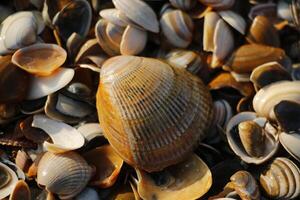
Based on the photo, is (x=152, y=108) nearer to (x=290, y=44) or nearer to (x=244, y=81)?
(x=244, y=81)

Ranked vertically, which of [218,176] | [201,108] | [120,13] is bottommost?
[218,176]

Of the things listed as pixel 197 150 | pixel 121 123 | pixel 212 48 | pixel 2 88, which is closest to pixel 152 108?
pixel 121 123

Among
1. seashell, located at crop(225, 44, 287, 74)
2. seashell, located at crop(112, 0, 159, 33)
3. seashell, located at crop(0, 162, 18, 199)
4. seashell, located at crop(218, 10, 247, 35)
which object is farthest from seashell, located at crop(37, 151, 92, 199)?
seashell, located at crop(218, 10, 247, 35)

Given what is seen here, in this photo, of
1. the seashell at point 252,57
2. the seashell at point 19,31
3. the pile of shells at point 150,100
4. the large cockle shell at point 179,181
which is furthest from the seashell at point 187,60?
the seashell at point 19,31

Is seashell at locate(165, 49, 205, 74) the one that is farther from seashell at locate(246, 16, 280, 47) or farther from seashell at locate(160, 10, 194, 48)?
seashell at locate(246, 16, 280, 47)

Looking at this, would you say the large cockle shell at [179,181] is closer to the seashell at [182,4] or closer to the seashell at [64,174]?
the seashell at [64,174]

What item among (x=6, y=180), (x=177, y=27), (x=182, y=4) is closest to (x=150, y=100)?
(x=177, y=27)

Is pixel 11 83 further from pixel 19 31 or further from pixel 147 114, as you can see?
pixel 147 114
